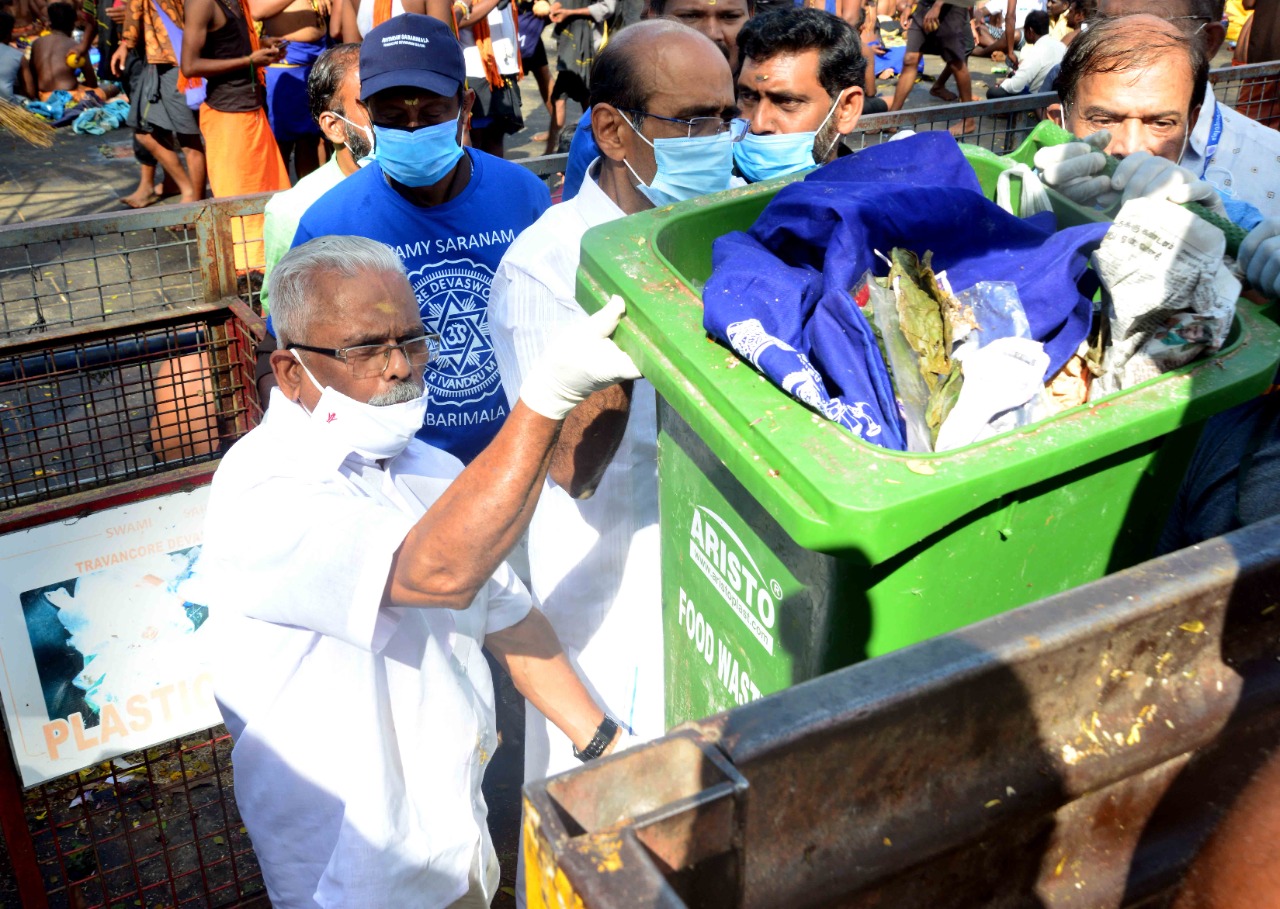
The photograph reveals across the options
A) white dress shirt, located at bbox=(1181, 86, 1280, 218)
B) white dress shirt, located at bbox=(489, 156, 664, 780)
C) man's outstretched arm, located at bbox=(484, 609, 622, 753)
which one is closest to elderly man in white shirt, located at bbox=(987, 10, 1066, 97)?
white dress shirt, located at bbox=(1181, 86, 1280, 218)

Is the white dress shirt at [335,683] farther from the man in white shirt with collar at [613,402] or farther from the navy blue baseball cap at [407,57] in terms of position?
the navy blue baseball cap at [407,57]

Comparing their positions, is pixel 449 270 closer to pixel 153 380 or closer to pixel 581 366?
pixel 153 380

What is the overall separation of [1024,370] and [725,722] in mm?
849

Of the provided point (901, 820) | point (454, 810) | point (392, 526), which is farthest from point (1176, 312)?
point (454, 810)

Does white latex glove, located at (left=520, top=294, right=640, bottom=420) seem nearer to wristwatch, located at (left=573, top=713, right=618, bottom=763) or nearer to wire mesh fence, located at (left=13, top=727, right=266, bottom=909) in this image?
wristwatch, located at (left=573, top=713, right=618, bottom=763)

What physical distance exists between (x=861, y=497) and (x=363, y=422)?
1.23 metres

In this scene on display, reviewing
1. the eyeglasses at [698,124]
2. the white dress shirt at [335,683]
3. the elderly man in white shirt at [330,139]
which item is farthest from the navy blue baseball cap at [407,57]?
the white dress shirt at [335,683]

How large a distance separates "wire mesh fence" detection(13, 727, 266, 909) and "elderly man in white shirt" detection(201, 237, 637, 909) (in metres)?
0.91

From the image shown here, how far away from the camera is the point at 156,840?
11.2 feet

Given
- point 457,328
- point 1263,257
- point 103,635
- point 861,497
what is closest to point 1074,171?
point 1263,257

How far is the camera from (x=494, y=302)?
2.63 metres

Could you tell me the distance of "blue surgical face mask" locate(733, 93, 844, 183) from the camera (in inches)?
137

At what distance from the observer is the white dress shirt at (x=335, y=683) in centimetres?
209

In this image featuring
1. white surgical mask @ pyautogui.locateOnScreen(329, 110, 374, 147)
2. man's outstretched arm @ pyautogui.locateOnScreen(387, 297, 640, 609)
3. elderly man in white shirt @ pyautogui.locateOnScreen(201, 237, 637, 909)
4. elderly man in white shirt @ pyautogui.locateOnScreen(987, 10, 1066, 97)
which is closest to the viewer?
man's outstretched arm @ pyautogui.locateOnScreen(387, 297, 640, 609)
